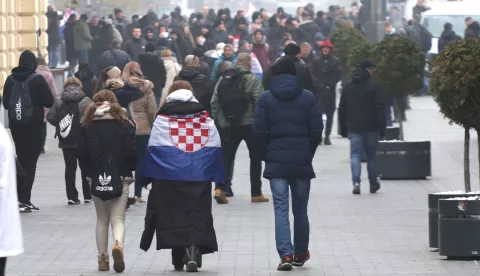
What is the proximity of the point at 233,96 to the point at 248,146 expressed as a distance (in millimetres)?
641

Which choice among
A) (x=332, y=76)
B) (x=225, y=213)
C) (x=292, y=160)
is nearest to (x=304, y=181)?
(x=292, y=160)

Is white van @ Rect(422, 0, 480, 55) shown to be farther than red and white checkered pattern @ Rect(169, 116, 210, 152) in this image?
Yes

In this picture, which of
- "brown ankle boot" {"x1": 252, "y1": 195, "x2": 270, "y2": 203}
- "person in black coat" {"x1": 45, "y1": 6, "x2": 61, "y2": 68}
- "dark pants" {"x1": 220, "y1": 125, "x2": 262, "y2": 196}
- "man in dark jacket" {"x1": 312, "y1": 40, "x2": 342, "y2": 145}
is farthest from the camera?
"person in black coat" {"x1": 45, "y1": 6, "x2": 61, "y2": 68}

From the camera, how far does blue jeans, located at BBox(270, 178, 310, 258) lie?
11633 mm

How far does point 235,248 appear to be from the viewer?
13.0m

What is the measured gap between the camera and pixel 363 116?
1755 cm

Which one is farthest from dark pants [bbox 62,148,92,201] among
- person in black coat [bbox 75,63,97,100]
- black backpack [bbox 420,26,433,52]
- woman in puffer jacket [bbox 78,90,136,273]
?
black backpack [bbox 420,26,433,52]

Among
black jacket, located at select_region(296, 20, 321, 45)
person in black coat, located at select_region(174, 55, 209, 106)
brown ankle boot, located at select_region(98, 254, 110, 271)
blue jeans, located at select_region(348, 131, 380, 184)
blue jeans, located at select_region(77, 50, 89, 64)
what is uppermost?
black jacket, located at select_region(296, 20, 321, 45)

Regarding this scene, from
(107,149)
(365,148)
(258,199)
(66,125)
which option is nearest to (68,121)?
(66,125)

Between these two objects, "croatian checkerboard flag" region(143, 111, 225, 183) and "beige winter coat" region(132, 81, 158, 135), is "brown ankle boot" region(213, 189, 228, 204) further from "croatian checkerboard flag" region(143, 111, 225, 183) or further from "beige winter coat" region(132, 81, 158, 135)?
"croatian checkerboard flag" region(143, 111, 225, 183)

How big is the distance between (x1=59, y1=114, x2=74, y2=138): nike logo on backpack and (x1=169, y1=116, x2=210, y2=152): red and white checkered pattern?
15.6ft

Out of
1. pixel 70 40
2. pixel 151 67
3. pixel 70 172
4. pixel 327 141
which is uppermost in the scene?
pixel 70 40

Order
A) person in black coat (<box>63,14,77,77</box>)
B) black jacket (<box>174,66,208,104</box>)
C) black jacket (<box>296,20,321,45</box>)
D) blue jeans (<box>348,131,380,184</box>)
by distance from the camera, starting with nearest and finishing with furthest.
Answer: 1. black jacket (<box>174,66,208,104</box>)
2. blue jeans (<box>348,131,380,184</box>)
3. person in black coat (<box>63,14,77,77</box>)
4. black jacket (<box>296,20,321,45</box>)

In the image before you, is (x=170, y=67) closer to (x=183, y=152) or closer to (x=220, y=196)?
(x=220, y=196)
